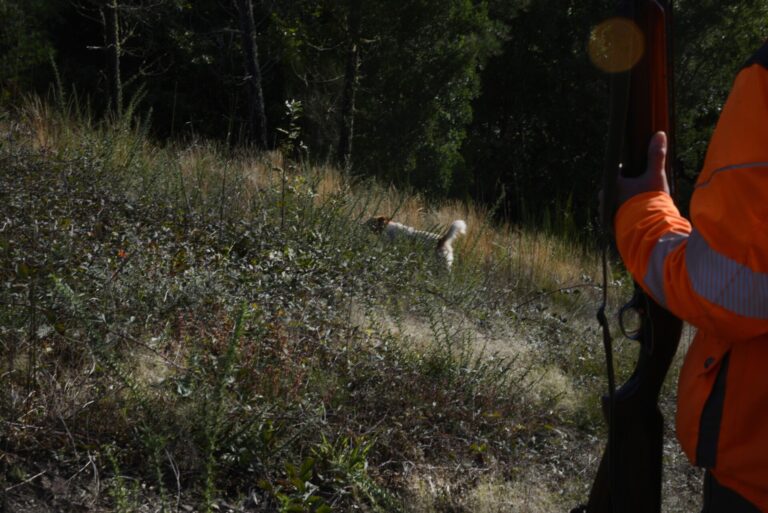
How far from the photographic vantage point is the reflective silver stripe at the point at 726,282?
1.66m

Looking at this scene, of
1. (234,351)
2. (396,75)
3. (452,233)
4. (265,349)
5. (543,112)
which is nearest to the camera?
(234,351)

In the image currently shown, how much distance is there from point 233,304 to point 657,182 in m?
2.46

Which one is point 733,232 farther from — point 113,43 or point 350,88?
point 350,88

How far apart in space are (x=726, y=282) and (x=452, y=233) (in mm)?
5591

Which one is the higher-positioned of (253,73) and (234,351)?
(253,73)

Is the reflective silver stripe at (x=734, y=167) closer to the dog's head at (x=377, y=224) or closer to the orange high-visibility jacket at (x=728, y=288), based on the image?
the orange high-visibility jacket at (x=728, y=288)

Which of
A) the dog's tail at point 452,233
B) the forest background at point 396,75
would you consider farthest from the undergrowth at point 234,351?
the forest background at point 396,75

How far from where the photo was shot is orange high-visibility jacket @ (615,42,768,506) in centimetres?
165

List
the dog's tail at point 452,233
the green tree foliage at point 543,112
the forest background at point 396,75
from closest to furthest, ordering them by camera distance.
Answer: the dog's tail at point 452,233 → the forest background at point 396,75 → the green tree foliage at point 543,112

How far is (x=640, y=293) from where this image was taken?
230cm

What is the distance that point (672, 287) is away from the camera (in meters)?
1.84

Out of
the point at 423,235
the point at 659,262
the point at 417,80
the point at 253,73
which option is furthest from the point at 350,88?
the point at 659,262

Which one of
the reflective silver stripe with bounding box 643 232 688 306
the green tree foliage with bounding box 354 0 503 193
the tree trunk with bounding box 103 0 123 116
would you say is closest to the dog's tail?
the reflective silver stripe with bounding box 643 232 688 306

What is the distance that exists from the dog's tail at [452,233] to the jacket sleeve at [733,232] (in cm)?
501
